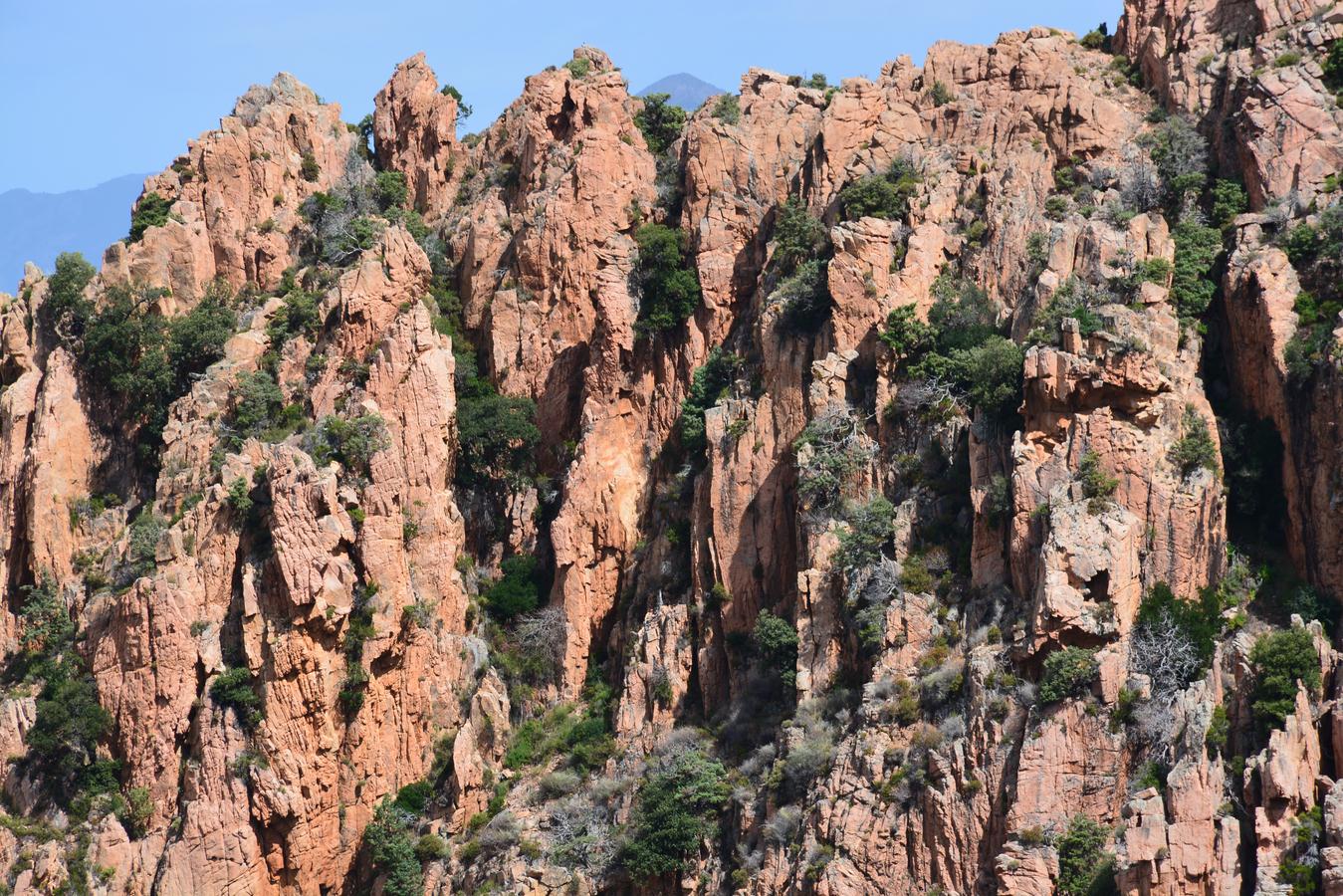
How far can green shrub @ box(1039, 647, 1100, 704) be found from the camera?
178 feet

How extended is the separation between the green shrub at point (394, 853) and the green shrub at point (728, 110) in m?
28.9

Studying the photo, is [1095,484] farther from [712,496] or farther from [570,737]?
[570,737]

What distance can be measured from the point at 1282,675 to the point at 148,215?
158 feet

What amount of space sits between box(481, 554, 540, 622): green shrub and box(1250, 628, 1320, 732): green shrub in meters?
28.1

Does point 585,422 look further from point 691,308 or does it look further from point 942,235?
point 942,235

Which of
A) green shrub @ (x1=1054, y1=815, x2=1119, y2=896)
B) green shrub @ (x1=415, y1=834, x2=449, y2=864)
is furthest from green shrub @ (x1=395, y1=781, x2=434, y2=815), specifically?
green shrub @ (x1=1054, y1=815, x2=1119, y2=896)

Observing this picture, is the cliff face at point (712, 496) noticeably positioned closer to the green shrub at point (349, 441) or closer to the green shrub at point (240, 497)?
the green shrub at point (349, 441)

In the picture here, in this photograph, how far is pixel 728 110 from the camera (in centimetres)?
7631

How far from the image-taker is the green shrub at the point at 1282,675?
51250 mm

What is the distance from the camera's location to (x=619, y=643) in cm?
6919

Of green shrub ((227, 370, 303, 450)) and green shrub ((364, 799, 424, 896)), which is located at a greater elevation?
green shrub ((227, 370, 303, 450))

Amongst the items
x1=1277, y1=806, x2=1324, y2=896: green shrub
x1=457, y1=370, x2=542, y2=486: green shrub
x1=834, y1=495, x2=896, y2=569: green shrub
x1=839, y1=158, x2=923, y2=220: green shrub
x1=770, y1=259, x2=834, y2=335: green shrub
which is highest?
x1=839, y1=158, x2=923, y2=220: green shrub

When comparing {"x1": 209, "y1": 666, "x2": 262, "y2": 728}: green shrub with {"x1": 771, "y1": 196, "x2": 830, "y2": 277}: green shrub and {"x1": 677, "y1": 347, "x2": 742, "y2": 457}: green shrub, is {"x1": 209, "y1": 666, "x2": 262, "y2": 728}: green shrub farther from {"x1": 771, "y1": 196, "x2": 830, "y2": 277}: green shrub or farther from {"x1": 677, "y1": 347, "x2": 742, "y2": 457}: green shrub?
{"x1": 771, "y1": 196, "x2": 830, "y2": 277}: green shrub

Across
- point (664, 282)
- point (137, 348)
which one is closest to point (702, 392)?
point (664, 282)
